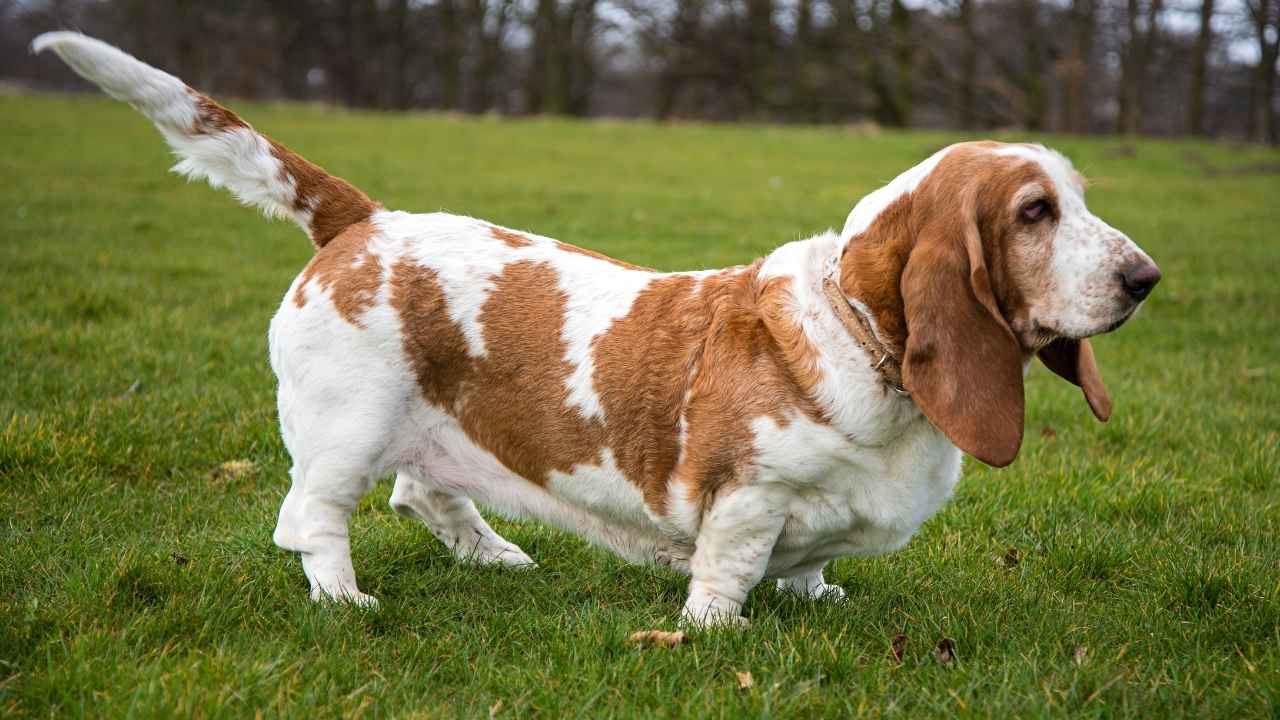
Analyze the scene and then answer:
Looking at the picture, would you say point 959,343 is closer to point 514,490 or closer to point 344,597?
point 514,490

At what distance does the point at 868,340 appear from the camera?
3164 mm

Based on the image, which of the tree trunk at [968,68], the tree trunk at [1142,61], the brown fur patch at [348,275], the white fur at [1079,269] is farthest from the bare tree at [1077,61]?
the brown fur patch at [348,275]

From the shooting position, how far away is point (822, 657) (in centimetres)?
319

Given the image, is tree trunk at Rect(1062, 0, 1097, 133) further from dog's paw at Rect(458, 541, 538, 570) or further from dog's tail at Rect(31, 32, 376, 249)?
dog's tail at Rect(31, 32, 376, 249)

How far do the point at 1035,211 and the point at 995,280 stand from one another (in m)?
0.22

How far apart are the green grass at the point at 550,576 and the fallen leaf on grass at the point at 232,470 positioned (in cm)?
5

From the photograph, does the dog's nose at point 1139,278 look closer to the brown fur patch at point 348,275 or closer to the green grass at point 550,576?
the green grass at point 550,576

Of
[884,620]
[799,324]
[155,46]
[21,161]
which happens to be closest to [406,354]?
[799,324]

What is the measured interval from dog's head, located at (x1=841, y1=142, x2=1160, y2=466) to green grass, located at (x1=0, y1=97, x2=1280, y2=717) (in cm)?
82

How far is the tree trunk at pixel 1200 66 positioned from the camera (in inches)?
1085

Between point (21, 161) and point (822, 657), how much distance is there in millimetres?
16188

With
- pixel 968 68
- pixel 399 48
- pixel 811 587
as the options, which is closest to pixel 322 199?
pixel 811 587

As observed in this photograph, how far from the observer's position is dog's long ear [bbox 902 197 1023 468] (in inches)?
117

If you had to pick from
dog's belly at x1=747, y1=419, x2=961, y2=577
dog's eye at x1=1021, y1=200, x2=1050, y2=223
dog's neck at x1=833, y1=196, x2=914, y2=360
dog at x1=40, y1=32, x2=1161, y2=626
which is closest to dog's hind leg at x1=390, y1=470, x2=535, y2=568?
dog at x1=40, y1=32, x2=1161, y2=626
